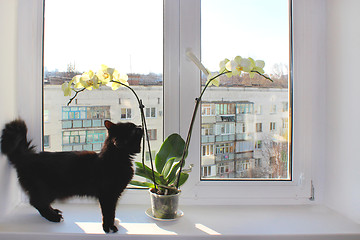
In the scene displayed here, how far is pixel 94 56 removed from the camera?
4.00 ft

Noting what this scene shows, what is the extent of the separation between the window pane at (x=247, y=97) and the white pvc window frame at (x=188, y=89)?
0.04 metres

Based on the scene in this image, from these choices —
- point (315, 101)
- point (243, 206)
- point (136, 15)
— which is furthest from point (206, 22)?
point (243, 206)

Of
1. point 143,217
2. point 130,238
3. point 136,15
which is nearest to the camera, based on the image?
point 130,238

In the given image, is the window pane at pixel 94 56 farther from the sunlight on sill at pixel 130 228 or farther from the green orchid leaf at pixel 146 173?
the sunlight on sill at pixel 130 228

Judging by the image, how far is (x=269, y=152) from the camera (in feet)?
4.10

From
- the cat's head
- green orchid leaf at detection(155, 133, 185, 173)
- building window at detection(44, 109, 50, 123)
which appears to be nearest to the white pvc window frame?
building window at detection(44, 109, 50, 123)

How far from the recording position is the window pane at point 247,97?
121cm

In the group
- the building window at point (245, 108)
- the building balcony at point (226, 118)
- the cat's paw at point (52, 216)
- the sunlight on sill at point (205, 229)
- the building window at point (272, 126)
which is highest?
the building window at point (245, 108)

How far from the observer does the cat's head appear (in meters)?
0.96

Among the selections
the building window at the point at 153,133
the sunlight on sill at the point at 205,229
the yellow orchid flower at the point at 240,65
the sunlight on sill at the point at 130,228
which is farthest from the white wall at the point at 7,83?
the yellow orchid flower at the point at 240,65

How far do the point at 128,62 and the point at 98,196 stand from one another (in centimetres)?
55

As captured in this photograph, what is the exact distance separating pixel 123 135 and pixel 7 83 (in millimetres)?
502

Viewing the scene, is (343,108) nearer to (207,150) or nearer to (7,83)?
(207,150)

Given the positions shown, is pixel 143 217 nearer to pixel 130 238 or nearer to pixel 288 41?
pixel 130 238
